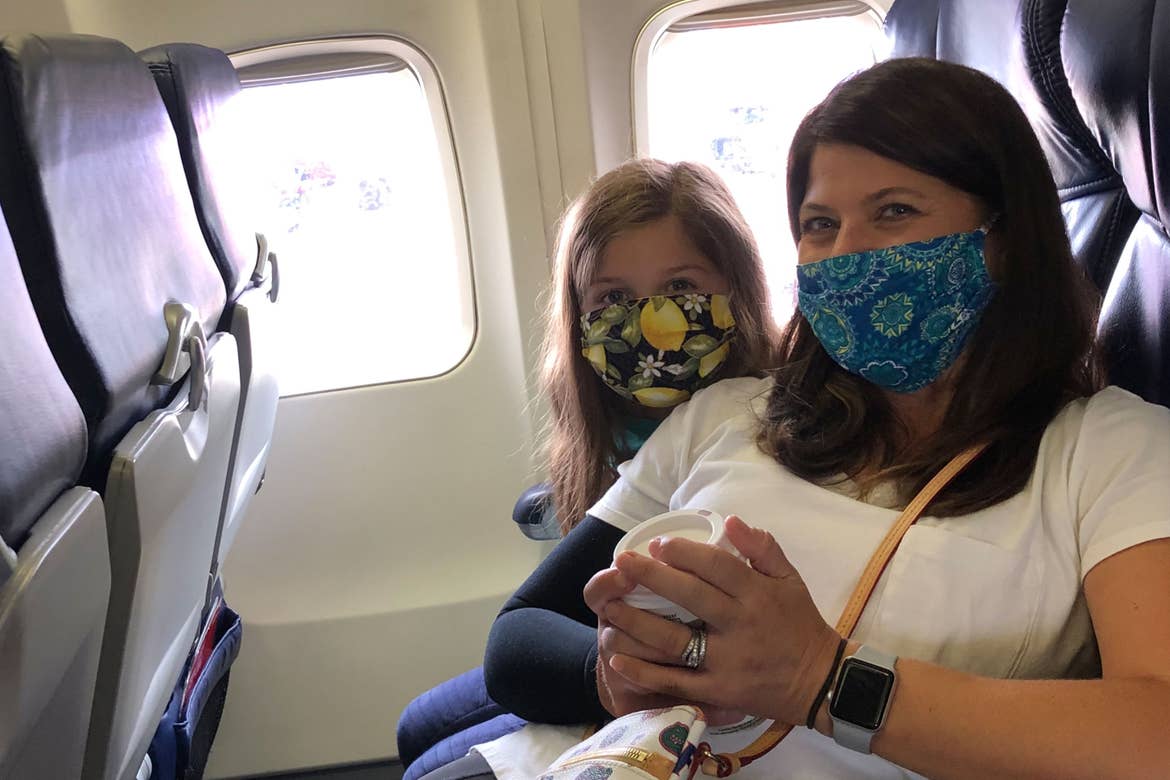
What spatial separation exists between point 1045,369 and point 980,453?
15 centimetres

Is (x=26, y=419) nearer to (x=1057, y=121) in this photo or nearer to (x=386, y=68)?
(x=1057, y=121)

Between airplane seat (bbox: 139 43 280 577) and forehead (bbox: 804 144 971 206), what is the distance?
40.2 inches

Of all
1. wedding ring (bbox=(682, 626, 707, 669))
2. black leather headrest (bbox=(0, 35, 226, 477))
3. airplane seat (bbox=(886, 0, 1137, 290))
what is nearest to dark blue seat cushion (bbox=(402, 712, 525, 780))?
wedding ring (bbox=(682, 626, 707, 669))

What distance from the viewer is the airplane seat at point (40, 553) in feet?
2.83

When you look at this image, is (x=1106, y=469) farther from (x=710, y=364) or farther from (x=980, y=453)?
(x=710, y=364)

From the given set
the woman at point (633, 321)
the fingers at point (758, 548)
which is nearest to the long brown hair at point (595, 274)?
the woman at point (633, 321)

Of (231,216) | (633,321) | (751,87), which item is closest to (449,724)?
(633,321)

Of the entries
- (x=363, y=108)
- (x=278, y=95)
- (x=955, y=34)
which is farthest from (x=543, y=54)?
(x=955, y=34)

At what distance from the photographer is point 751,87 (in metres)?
2.66

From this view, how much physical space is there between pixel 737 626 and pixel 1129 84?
77 centimetres

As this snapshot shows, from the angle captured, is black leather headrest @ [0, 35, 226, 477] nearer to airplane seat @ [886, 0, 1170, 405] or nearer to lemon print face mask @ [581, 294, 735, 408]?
lemon print face mask @ [581, 294, 735, 408]

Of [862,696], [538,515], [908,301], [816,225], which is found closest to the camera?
[862,696]

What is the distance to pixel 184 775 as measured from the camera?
1.98m

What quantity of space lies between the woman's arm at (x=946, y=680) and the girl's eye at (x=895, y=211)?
18.3 inches
